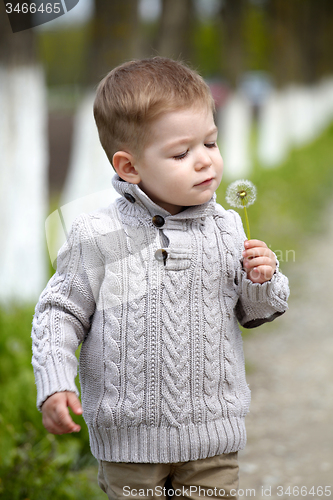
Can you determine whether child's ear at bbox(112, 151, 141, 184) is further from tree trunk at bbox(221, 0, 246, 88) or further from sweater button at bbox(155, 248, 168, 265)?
tree trunk at bbox(221, 0, 246, 88)

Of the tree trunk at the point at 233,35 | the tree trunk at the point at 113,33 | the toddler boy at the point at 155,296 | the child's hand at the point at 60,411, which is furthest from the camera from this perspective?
the tree trunk at the point at 233,35

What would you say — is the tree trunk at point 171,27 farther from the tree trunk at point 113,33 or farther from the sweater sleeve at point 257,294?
the sweater sleeve at point 257,294

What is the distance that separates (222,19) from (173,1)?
4.14m

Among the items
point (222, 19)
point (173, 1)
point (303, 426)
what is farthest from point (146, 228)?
point (222, 19)

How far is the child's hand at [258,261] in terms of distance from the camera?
169 cm

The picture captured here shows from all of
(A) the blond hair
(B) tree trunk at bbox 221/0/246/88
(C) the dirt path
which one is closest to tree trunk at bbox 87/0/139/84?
(C) the dirt path

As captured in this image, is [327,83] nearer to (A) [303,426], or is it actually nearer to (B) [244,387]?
(A) [303,426]

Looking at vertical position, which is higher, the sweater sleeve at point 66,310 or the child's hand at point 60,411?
the sweater sleeve at point 66,310

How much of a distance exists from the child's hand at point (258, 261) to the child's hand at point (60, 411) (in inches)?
22.6

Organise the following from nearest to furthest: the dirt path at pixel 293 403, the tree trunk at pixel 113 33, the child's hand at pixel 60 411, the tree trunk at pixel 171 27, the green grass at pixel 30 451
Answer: the child's hand at pixel 60 411 → the green grass at pixel 30 451 → the dirt path at pixel 293 403 → the tree trunk at pixel 113 33 → the tree trunk at pixel 171 27

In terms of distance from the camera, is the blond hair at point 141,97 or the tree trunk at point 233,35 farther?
the tree trunk at point 233,35

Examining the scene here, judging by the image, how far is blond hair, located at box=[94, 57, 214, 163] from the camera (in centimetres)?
166

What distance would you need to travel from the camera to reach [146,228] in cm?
174

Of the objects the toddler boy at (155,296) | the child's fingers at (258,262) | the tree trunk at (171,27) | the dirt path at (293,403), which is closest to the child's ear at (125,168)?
the toddler boy at (155,296)
